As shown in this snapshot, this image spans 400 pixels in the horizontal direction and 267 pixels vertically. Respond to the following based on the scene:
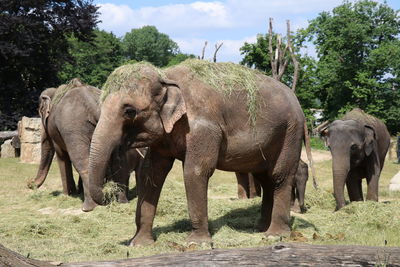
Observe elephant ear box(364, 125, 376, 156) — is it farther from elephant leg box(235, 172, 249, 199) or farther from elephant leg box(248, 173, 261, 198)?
elephant leg box(235, 172, 249, 199)

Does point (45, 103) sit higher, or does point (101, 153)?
point (45, 103)

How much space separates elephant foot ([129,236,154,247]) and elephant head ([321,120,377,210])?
4195mm

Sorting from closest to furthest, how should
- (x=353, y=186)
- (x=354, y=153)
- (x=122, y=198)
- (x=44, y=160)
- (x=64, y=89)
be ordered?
(x=122, y=198) → (x=354, y=153) → (x=353, y=186) → (x=64, y=89) → (x=44, y=160)

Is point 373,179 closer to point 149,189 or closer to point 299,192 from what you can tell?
point 299,192

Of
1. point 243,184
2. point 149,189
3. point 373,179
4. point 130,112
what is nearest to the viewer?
point 130,112

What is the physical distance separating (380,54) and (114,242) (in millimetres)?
37504

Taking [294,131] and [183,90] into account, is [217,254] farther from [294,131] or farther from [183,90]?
[294,131]

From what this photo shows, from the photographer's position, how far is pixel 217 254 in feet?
15.1

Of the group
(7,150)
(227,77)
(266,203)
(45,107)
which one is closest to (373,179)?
(266,203)

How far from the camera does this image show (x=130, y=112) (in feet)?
22.7

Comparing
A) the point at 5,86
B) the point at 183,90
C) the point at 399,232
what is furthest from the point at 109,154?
the point at 5,86

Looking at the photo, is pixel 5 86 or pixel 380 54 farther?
pixel 380 54

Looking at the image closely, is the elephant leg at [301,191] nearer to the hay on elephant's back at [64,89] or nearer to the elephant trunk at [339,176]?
the elephant trunk at [339,176]

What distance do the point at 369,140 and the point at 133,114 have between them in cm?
627
